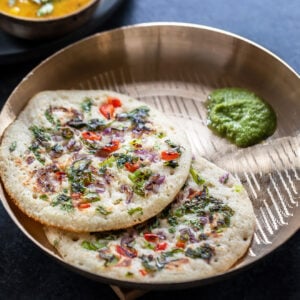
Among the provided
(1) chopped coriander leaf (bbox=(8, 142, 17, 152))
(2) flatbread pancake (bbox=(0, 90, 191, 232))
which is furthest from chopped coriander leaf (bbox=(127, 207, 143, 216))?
(1) chopped coriander leaf (bbox=(8, 142, 17, 152))

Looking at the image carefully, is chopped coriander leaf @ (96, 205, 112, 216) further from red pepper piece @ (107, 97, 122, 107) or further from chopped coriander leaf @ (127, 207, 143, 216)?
red pepper piece @ (107, 97, 122, 107)

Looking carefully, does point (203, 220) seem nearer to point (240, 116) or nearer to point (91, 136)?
point (91, 136)

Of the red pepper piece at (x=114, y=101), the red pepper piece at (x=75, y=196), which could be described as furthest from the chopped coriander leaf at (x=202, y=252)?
the red pepper piece at (x=114, y=101)

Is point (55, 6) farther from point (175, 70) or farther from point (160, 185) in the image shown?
point (160, 185)

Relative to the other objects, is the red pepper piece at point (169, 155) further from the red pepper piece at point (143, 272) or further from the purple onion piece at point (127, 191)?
the red pepper piece at point (143, 272)

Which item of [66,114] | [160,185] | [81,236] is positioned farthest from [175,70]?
[81,236]
